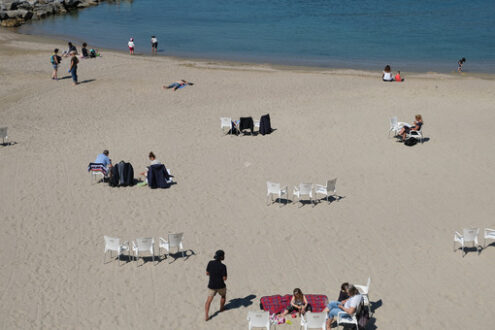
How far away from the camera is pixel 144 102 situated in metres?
22.0

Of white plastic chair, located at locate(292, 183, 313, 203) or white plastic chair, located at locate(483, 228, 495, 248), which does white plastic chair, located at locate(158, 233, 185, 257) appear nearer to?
white plastic chair, located at locate(292, 183, 313, 203)

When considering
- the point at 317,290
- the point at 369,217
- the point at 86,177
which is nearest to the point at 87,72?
the point at 86,177

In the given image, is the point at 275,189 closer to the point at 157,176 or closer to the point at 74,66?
the point at 157,176

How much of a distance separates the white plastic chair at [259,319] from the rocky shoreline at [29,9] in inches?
1773

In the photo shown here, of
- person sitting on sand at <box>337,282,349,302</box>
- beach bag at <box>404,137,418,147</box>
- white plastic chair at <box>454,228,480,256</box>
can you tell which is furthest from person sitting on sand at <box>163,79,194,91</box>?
person sitting on sand at <box>337,282,349,302</box>

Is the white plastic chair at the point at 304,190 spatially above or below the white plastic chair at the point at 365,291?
above

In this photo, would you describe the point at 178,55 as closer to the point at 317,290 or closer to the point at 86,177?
the point at 86,177

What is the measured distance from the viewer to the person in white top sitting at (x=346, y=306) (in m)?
8.61

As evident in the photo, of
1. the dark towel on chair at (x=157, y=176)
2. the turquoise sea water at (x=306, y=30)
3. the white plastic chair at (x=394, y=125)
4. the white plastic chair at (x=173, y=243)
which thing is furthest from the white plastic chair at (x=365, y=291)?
the turquoise sea water at (x=306, y=30)

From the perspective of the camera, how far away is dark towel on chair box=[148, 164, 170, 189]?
14078 millimetres

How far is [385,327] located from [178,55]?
1124 inches

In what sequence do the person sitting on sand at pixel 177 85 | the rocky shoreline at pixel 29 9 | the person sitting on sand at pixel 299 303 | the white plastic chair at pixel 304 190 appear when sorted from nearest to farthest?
1. the person sitting on sand at pixel 299 303
2. the white plastic chair at pixel 304 190
3. the person sitting on sand at pixel 177 85
4. the rocky shoreline at pixel 29 9

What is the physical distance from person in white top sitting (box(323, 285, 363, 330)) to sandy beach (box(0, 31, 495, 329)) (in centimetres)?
70

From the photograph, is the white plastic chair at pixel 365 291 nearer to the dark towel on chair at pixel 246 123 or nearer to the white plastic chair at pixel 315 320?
the white plastic chair at pixel 315 320
